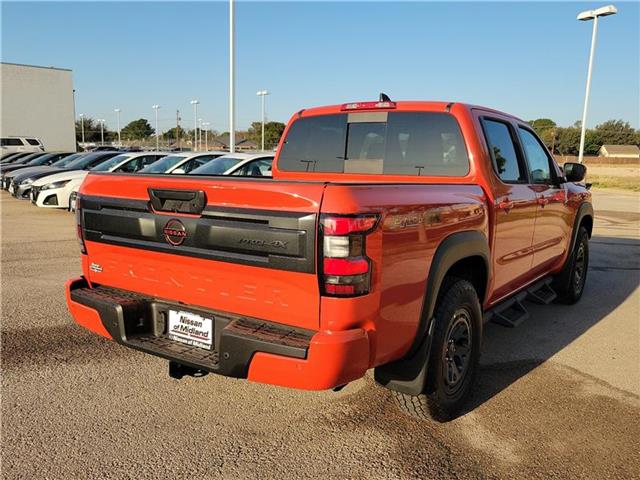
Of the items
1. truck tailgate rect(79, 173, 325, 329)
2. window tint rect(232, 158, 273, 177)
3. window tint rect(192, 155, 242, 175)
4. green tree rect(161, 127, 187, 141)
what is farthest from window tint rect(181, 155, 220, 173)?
green tree rect(161, 127, 187, 141)

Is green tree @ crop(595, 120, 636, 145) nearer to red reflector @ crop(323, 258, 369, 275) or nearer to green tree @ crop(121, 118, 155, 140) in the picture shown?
green tree @ crop(121, 118, 155, 140)

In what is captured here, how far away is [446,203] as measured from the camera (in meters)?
2.95

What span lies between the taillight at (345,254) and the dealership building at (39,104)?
49.8 m

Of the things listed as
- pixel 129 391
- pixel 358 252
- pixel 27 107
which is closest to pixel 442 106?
pixel 358 252

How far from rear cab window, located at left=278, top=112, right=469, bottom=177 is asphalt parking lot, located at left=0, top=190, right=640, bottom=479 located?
1.64m

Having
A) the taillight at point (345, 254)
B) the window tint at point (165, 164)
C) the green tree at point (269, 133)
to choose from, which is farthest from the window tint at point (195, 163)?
the green tree at point (269, 133)

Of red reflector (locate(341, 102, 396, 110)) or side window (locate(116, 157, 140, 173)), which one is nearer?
red reflector (locate(341, 102, 396, 110))

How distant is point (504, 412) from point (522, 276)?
57.7 inches

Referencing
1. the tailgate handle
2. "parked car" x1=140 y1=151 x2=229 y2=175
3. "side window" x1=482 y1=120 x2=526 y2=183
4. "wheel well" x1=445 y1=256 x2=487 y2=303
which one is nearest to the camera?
the tailgate handle

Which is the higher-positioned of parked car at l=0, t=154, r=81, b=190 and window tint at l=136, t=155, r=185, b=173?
window tint at l=136, t=155, r=185, b=173

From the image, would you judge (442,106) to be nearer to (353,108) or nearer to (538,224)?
(353,108)

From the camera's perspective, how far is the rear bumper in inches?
91.7

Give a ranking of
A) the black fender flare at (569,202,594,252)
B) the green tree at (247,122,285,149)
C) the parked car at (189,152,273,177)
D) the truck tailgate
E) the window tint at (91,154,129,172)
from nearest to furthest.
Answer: the truck tailgate → the black fender flare at (569,202,594,252) → the parked car at (189,152,273,177) → the window tint at (91,154,129,172) → the green tree at (247,122,285,149)

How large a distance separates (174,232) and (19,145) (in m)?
33.5
